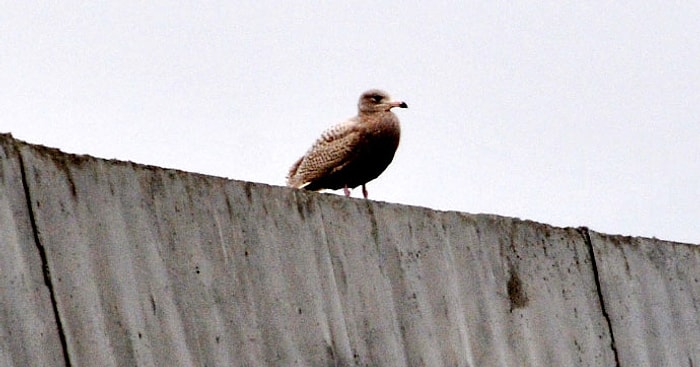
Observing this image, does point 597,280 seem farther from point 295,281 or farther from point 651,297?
point 295,281

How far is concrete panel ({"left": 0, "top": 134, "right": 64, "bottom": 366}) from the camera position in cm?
467

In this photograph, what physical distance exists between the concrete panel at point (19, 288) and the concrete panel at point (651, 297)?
2.69 metres

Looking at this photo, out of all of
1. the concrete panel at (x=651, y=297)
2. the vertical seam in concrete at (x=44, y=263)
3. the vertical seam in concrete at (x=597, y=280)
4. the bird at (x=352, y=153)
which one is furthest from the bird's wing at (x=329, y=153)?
the vertical seam in concrete at (x=44, y=263)

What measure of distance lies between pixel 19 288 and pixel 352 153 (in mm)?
8467

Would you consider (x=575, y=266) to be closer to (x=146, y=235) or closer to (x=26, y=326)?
(x=146, y=235)

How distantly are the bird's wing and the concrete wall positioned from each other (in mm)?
6083

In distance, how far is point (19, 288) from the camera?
473cm

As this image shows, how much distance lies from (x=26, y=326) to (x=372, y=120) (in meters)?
8.86

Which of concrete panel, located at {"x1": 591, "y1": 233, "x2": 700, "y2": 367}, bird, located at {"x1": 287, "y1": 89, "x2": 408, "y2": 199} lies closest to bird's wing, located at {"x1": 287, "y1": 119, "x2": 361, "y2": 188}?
bird, located at {"x1": 287, "y1": 89, "x2": 408, "y2": 199}

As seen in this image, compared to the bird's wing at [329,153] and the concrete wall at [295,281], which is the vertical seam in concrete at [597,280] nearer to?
the concrete wall at [295,281]

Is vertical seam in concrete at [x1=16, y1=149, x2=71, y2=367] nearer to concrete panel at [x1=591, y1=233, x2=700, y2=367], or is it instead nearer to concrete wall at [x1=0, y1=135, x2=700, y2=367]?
concrete wall at [x1=0, y1=135, x2=700, y2=367]

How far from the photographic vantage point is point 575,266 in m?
6.71

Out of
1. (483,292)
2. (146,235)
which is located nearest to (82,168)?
(146,235)

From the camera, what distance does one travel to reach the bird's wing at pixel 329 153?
43.1 ft
